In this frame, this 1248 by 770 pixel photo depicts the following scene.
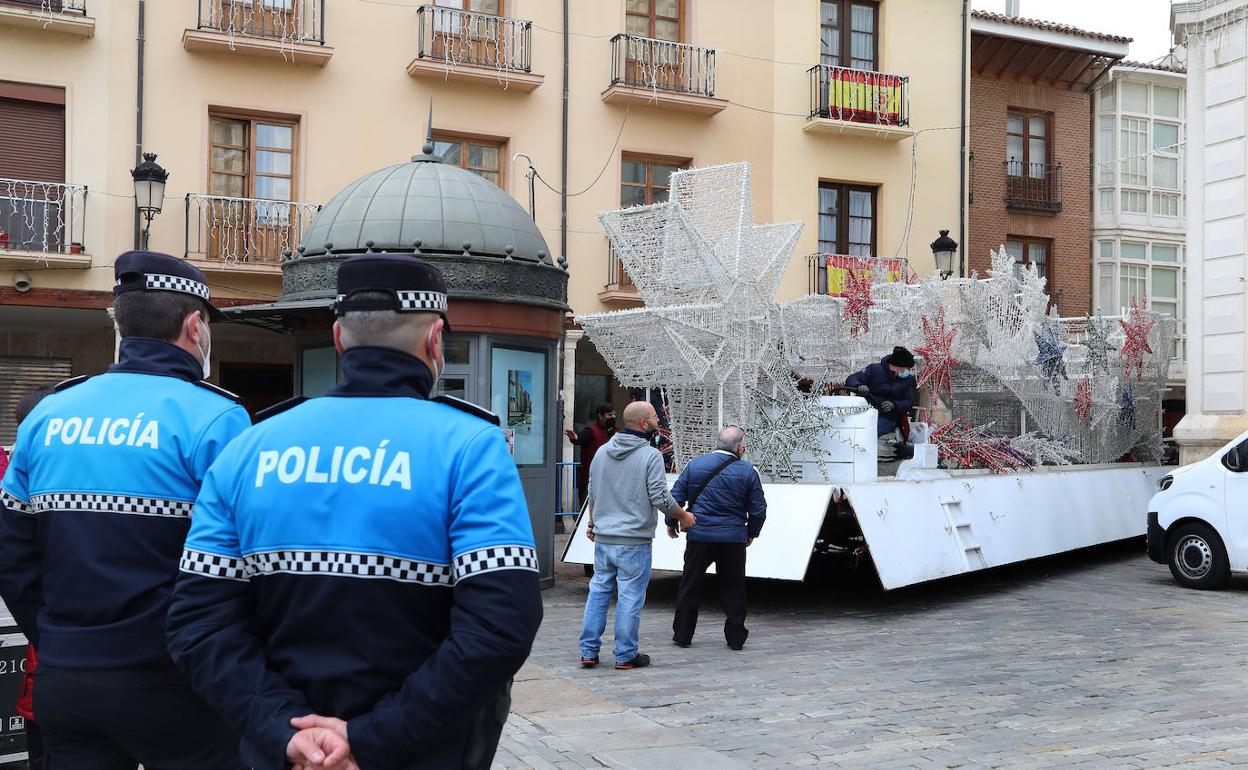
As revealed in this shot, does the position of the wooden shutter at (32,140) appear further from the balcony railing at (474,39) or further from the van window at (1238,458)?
the van window at (1238,458)

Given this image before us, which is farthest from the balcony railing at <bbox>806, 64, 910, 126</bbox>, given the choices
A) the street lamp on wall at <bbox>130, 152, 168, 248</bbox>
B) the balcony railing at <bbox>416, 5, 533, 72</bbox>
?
the street lamp on wall at <bbox>130, 152, 168, 248</bbox>

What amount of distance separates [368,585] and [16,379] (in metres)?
19.4

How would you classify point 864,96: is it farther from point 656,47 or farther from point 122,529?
point 122,529

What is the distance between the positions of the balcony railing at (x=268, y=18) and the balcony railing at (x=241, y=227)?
2.55 metres

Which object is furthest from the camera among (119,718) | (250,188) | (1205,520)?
(250,188)

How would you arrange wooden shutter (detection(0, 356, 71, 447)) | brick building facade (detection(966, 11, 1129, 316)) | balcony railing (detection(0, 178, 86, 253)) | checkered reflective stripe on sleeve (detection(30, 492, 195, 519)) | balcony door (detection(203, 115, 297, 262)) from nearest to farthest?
checkered reflective stripe on sleeve (detection(30, 492, 195, 519)), balcony railing (detection(0, 178, 86, 253)), balcony door (detection(203, 115, 297, 262)), wooden shutter (detection(0, 356, 71, 447)), brick building facade (detection(966, 11, 1129, 316))

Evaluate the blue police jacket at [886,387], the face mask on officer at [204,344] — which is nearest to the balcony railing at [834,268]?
the blue police jacket at [886,387]

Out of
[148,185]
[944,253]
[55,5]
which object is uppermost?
[55,5]

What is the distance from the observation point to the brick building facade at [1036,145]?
25969 mm

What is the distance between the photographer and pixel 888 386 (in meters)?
13.3

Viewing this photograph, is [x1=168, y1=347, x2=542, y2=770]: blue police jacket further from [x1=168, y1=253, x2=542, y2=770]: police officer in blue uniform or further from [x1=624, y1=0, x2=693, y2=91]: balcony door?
[x1=624, y1=0, x2=693, y2=91]: balcony door

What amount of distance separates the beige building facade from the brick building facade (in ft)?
6.60

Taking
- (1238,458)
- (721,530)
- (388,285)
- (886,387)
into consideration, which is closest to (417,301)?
(388,285)

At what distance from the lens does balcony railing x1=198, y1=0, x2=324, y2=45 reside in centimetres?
1861
